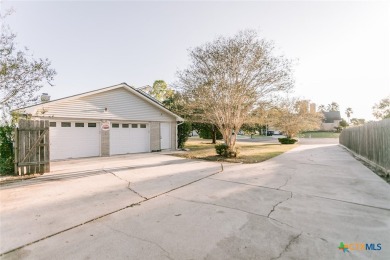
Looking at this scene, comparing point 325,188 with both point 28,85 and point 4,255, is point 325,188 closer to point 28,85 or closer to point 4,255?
point 4,255

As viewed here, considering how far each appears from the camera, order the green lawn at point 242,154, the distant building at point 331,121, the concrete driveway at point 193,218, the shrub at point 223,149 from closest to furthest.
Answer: the concrete driveway at point 193,218
the green lawn at point 242,154
the shrub at point 223,149
the distant building at point 331,121

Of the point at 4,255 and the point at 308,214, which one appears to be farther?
the point at 308,214

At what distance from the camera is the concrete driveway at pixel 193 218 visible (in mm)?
2953

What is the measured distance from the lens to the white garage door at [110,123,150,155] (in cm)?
1421

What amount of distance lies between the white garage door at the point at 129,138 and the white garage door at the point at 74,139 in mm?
1081

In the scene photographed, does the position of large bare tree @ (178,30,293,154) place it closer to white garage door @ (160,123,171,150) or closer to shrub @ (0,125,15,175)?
white garage door @ (160,123,171,150)

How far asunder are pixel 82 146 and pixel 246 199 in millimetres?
11475

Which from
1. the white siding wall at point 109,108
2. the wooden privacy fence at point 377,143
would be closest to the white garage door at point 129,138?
the white siding wall at point 109,108

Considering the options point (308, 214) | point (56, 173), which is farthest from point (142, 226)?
point (56, 173)

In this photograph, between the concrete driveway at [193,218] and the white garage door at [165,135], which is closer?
the concrete driveway at [193,218]

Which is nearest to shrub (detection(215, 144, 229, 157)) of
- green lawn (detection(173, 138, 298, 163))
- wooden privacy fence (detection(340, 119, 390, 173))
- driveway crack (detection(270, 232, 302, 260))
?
green lawn (detection(173, 138, 298, 163))

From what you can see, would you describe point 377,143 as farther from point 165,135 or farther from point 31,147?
point 31,147

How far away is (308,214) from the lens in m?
4.24

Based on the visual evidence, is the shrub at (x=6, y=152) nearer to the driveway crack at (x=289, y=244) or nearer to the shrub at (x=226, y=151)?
the driveway crack at (x=289, y=244)
